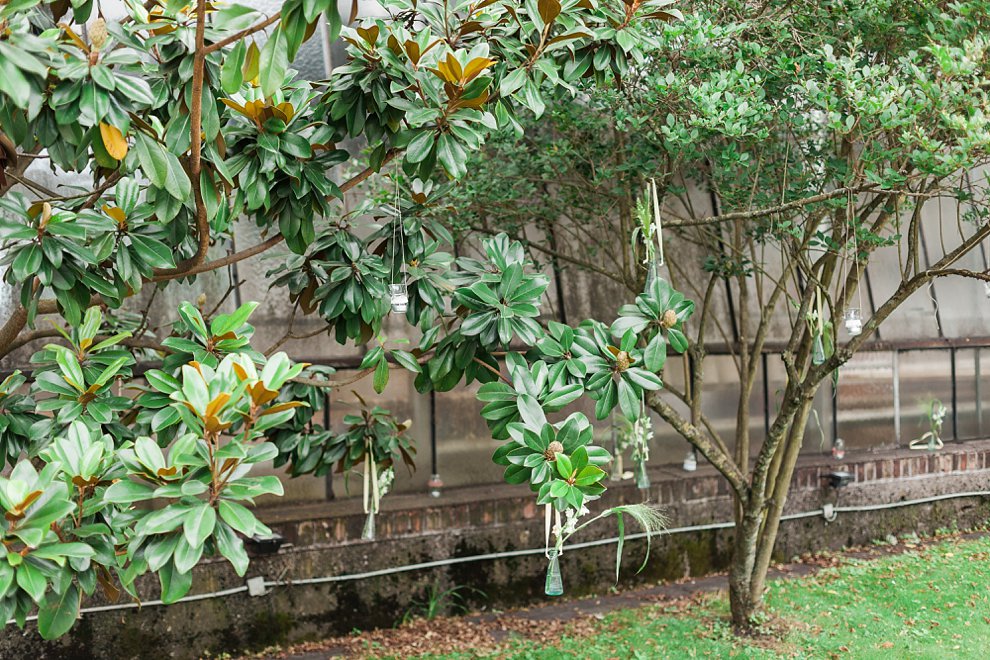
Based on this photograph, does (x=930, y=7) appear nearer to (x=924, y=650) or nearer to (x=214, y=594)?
(x=924, y=650)

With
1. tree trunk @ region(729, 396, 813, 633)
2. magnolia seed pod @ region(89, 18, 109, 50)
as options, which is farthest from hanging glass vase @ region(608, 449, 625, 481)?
magnolia seed pod @ region(89, 18, 109, 50)

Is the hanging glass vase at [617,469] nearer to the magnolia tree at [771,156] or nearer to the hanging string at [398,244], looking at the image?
the magnolia tree at [771,156]

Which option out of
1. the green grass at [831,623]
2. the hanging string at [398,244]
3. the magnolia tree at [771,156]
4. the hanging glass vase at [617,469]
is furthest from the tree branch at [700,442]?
the hanging string at [398,244]

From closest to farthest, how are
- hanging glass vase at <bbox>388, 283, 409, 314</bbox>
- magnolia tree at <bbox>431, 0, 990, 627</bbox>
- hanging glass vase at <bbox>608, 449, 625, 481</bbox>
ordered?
hanging glass vase at <bbox>388, 283, 409, 314</bbox>, magnolia tree at <bbox>431, 0, 990, 627</bbox>, hanging glass vase at <bbox>608, 449, 625, 481</bbox>

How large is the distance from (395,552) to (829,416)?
16.0 feet

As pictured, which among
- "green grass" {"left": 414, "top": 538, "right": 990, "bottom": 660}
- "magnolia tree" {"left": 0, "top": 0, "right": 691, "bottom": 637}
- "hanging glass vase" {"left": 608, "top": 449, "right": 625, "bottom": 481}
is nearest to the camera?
"magnolia tree" {"left": 0, "top": 0, "right": 691, "bottom": 637}

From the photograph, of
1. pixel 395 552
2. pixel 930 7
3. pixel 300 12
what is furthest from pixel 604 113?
pixel 300 12

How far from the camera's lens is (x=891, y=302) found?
202 inches

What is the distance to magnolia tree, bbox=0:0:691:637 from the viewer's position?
2074mm

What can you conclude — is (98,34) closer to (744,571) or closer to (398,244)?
(398,244)

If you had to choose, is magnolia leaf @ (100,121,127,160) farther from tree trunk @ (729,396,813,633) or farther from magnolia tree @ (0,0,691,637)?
tree trunk @ (729,396,813,633)

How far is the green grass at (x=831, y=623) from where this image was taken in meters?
5.48

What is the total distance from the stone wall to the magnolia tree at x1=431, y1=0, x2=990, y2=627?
1.27m

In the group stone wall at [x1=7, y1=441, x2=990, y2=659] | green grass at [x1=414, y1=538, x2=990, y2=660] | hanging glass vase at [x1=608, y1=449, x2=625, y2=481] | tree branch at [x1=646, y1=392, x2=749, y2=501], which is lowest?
green grass at [x1=414, y1=538, x2=990, y2=660]
